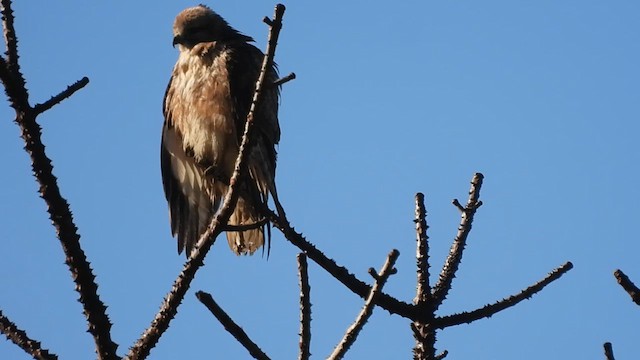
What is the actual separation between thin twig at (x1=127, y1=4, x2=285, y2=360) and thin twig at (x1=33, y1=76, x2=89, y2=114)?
0.63 meters

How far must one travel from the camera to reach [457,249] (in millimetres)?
3760

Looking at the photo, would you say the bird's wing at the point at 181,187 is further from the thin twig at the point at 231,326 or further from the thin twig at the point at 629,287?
the thin twig at the point at 629,287

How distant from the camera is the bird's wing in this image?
20.0 feet

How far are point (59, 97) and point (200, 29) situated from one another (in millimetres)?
4697

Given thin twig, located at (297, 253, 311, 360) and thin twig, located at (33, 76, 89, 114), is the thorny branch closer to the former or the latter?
thin twig, located at (33, 76, 89, 114)

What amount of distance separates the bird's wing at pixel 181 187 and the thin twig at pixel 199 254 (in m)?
2.56

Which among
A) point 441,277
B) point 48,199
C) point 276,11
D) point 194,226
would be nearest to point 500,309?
point 441,277

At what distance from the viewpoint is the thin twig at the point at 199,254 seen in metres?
2.83

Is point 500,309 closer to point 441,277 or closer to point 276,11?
point 441,277

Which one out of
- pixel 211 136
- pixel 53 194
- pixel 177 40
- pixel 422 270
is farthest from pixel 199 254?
pixel 177 40

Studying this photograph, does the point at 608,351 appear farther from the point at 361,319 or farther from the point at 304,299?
the point at 304,299

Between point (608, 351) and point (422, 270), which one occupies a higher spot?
point (422, 270)

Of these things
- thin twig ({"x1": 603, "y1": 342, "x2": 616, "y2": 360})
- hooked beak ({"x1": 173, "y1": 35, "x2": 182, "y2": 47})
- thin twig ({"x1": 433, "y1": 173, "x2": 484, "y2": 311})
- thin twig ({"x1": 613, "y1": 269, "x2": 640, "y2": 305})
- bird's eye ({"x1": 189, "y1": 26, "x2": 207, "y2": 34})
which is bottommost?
thin twig ({"x1": 603, "y1": 342, "x2": 616, "y2": 360})

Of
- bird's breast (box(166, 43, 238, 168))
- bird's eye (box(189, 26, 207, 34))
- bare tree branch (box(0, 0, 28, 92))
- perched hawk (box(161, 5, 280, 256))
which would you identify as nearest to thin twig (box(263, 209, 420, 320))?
bare tree branch (box(0, 0, 28, 92))
